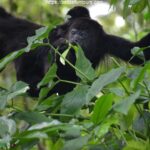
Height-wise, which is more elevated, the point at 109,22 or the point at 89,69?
the point at 89,69

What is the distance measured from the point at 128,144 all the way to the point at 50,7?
5743 millimetres

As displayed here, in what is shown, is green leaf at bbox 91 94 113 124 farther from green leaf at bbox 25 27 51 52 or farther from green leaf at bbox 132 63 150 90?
green leaf at bbox 25 27 51 52

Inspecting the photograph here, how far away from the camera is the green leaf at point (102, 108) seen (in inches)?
51.4

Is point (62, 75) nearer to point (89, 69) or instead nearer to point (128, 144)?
point (89, 69)

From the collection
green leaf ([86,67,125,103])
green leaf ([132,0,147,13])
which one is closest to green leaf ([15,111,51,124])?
green leaf ([86,67,125,103])

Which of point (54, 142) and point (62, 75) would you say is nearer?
point (54, 142)

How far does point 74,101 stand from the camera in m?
1.49

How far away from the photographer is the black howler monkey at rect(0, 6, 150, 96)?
13.9 ft

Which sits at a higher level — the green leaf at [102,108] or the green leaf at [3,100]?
the green leaf at [102,108]

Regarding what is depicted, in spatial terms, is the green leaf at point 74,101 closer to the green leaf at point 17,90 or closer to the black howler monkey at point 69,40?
the green leaf at point 17,90

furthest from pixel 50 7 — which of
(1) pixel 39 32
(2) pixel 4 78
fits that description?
(1) pixel 39 32

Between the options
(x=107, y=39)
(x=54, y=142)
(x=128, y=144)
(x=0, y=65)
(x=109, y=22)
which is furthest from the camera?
(x=109, y=22)

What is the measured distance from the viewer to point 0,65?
161 centimetres

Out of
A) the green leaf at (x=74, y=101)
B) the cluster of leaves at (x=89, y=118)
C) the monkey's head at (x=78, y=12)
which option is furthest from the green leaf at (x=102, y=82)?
the monkey's head at (x=78, y=12)
